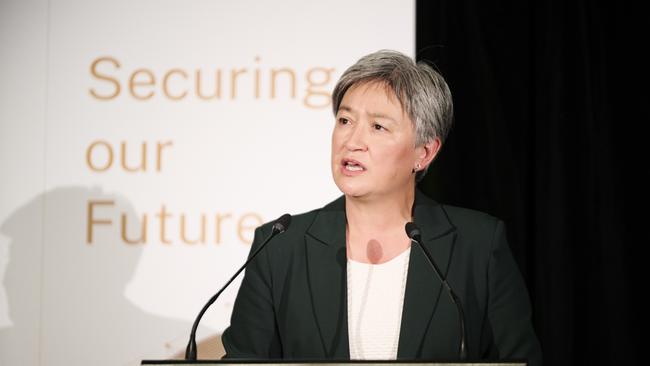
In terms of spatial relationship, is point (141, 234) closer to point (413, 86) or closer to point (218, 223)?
point (218, 223)

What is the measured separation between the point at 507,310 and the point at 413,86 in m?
0.68

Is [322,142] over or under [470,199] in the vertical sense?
over

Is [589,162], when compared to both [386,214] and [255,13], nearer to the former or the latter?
[386,214]

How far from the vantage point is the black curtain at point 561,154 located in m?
2.92

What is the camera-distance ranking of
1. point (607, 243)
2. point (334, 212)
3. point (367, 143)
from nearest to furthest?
point (367, 143), point (334, 212), point (607, 243)

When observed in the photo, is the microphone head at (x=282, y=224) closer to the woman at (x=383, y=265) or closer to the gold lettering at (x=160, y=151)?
the woman at (x=383, y=265)

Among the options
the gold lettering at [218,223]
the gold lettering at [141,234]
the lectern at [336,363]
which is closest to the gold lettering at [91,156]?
Result: the gold lettering at [141,234]

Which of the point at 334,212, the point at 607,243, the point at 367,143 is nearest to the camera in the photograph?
the point at 367,143

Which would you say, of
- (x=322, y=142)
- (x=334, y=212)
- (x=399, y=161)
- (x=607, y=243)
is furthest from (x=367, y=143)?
(x=607, y=243)

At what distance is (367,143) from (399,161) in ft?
0.38

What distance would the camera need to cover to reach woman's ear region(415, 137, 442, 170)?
223 centimetres

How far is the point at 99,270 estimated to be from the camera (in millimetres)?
3023

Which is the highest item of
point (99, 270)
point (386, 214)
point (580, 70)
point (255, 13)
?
point (255, 13)

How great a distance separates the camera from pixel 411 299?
6.72 feet
